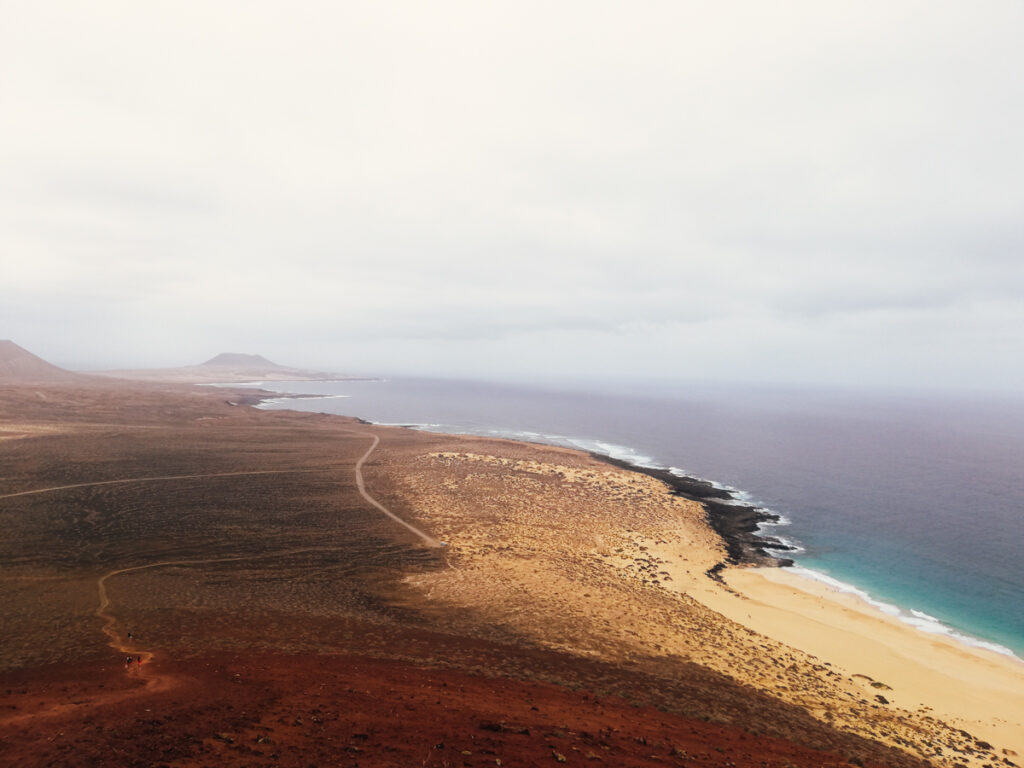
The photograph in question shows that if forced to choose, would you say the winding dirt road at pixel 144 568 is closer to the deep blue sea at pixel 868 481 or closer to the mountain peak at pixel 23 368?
the deep blue sea at pixel 868 481

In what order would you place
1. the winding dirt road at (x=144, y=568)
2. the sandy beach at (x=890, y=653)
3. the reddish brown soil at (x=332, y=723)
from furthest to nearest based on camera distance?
the sandy beach at (x=890, y=653), the winding dirt road at (x=144, y=568), the reddish brown soil at (x=332, y=723)

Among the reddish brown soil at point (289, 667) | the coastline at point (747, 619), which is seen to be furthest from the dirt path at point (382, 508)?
the coastline at point (747, 619)

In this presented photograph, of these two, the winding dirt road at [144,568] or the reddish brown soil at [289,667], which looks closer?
the reddish brown soil at [289,667]

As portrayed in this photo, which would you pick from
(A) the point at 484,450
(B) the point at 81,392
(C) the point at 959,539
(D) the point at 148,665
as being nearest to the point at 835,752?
(D) the point at 148,665

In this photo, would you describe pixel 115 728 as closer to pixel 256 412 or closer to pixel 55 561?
pixel 55 561

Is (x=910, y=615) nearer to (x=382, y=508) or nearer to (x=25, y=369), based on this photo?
(x=382, y=508)
